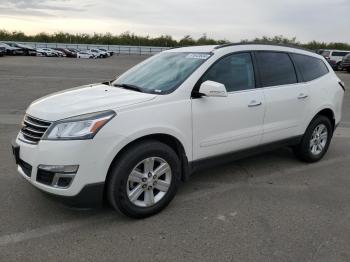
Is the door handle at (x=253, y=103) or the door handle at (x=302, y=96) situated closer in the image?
the door handle at (x=253, y=103)

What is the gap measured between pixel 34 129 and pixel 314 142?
3.96 metres

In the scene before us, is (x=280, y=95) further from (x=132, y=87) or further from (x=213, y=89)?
(x=132, y=87)

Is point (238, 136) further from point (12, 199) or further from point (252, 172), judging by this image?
point (12, 199)

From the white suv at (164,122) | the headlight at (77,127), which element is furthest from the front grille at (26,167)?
the headlight at (77,127)

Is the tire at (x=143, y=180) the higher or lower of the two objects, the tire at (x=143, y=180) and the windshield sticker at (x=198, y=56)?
the lower

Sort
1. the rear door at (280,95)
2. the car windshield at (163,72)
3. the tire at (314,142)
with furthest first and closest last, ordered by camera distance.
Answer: the tire at (314,142), the rear door at (280,95), the car windshield at (163,72)

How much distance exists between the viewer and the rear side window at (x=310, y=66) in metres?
5.55

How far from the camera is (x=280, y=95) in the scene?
5062 mm

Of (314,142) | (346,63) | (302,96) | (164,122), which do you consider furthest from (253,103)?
(346,63)

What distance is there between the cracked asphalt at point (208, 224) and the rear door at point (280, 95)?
2.10 feet

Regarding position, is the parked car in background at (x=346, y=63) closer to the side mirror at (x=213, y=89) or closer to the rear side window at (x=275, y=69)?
the rear side window at (x=275, y=69)

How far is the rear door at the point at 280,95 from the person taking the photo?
4953 mm

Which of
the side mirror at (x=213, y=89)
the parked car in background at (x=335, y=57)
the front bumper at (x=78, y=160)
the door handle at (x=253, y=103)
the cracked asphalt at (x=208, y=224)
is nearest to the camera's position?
Result: the cracked asphalt at (x=208, y=224)

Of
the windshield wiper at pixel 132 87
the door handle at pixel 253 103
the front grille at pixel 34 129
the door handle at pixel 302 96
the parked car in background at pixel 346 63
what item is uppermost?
the parked car in background at pixel 346 63
